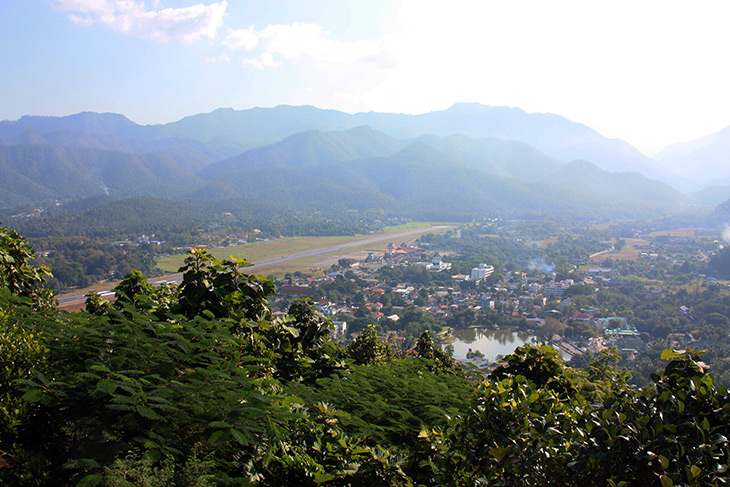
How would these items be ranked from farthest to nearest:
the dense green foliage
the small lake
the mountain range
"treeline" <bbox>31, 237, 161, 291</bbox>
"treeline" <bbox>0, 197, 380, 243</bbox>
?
the mountain range
"treeline" <bbox>0, 197, 380, 243</bbox>
"treeline" <bbox>31, 237, 161, 291</bbox>
the small lake
the dense green foliage

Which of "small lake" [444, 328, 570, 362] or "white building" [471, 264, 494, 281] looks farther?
"white building" [471, 264, 494, 281]

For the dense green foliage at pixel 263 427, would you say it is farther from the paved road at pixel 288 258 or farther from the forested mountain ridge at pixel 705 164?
the forested mountain ridge at pixel 705 164

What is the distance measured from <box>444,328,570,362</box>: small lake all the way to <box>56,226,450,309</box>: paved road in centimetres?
1054

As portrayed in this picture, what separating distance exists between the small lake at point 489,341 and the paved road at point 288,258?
34.6 ft

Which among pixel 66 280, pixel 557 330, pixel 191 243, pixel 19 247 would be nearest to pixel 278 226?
pixel 191 243

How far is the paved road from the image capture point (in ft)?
68.0

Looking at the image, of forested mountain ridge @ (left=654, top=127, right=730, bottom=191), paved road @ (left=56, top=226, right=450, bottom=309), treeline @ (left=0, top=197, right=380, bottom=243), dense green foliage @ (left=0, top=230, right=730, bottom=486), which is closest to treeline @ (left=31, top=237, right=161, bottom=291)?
paved road @ (left=56, top=226, right=450, bottom=309)

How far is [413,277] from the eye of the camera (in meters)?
36.1

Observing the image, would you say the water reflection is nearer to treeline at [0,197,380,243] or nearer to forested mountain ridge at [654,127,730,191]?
treeline at [0,197,380,243]

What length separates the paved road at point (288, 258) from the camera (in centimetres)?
2071

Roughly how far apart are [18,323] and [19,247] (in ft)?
12.4

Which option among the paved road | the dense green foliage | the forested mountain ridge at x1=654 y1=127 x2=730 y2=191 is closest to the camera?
the dense green foliage

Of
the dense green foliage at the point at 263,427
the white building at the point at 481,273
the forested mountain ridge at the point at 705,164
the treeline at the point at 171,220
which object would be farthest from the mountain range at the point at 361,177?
the dense green foliage at the point at 263,427

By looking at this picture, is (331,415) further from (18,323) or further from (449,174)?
(449,174)
